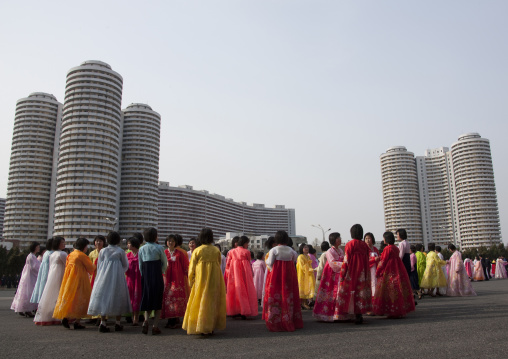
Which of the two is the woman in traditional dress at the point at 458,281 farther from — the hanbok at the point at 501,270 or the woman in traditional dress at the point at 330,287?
the hanbok at the point at 501,270

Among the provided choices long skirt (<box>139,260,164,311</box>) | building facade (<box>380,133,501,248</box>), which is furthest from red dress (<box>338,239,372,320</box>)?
building facade (<box>380,133,501,248</box>)

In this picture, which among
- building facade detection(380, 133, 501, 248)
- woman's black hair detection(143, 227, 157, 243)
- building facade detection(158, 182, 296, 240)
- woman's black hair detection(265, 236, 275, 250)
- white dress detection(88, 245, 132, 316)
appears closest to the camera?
woman's black hair detection(143, 227, 157, 243)

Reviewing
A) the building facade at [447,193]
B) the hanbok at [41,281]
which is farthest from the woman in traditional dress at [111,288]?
the building facade at [447,193]

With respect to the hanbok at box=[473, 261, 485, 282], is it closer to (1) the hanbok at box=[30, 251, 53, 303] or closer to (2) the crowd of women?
(2) the crowd of women

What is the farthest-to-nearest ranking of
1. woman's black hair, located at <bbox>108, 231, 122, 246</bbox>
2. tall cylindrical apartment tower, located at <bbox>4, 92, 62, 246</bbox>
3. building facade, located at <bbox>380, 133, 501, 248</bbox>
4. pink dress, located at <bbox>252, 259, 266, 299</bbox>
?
building facade, located at <bbox>380, 133, 501, 248</bbox> < tall cylindrical apartment tower, located at <bbox>4, 92, 62, 246</bbox> < pink dress, located at <bbox>252, 259, 266, 299</bbox> < woman's black hair, located at <bbox>108, 231, 122, 246</bbox>

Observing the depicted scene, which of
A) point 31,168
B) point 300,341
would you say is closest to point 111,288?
point 300,341

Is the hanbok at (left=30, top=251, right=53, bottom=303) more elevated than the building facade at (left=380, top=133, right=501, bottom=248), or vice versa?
the building facade at (left=380, top=133, right=501, bottom=248)

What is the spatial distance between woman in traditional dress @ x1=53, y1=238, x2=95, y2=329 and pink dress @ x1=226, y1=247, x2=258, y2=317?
2957 mm

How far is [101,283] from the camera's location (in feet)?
24.6

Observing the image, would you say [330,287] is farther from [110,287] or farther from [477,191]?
[477,191]

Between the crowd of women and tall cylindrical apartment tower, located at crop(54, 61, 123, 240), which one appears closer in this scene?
the crowd of women

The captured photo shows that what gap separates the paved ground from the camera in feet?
16.1

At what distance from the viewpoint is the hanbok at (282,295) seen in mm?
6941

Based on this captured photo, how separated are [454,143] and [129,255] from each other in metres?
140
